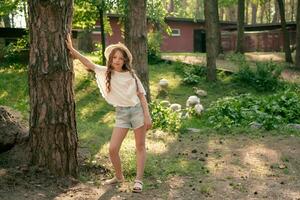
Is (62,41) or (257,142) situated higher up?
(62,41)

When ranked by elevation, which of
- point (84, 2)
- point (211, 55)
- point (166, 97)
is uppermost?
point (84, 2)

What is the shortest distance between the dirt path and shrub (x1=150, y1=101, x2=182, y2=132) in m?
1.36

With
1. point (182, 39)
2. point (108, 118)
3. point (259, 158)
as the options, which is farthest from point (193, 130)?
point (182, 39)

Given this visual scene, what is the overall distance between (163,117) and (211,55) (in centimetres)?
903

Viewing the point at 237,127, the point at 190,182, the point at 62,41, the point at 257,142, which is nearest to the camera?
the point at 62,41

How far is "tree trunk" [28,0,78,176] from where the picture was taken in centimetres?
566

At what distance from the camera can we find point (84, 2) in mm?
18109

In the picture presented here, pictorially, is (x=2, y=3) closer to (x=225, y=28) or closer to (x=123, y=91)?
(x=123, y=91)

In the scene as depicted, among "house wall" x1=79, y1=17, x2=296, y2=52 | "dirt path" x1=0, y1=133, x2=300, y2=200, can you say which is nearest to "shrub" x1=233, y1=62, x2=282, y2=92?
"dirt path" x1=0, y1=133, x2=300, y2=200

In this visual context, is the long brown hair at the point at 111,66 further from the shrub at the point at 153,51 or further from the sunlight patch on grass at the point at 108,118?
the shrub at the point at 153,51

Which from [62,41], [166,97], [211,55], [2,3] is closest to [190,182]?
[62,41]

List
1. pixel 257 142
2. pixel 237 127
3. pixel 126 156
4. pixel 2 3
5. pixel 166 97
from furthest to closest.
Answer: pixel 2 3 → pixel 166 97 → pixel 237 127 → pixel 257 142 → pixel 126 156

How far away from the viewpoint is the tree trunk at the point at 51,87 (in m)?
5.66

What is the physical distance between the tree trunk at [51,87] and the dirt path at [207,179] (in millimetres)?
330
